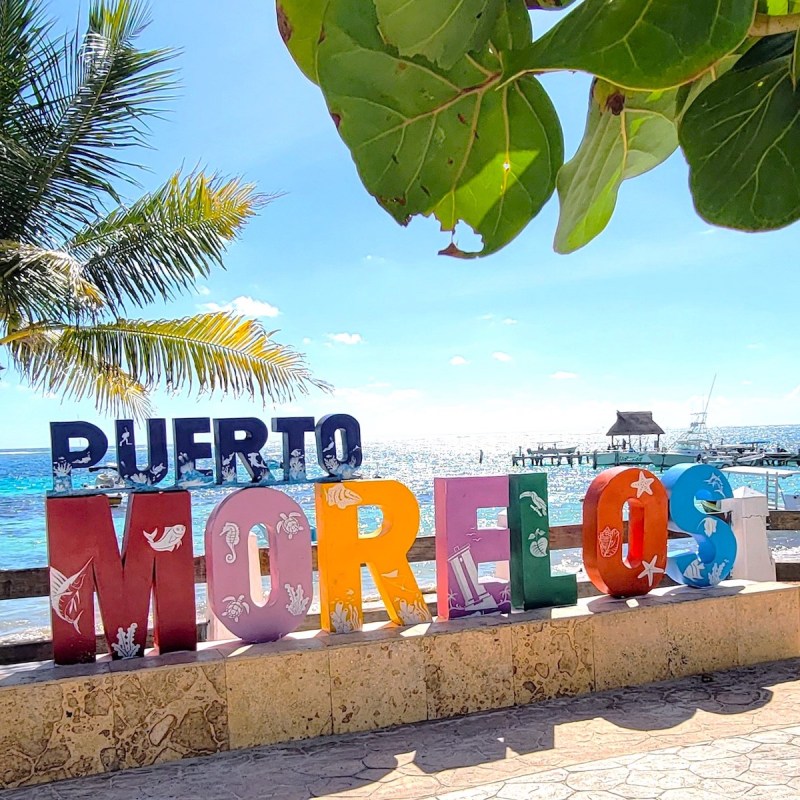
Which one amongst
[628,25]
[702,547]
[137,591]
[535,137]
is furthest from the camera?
[702,547]

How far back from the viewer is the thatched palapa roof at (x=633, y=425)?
1578 inches

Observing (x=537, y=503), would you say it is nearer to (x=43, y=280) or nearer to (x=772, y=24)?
(x=43, y=280)

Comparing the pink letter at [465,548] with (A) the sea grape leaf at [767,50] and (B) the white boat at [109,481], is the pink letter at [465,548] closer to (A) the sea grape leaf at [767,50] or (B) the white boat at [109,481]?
(B) the white boat at [109,481]

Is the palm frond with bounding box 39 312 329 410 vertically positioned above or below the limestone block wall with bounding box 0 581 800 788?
above

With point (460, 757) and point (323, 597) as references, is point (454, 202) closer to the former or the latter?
point (460, 757)

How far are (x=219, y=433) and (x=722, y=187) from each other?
481 cm

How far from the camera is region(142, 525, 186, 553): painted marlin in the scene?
15.3ft

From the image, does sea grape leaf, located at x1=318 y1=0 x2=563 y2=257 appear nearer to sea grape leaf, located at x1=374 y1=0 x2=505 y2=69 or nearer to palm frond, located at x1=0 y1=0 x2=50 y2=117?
sea grape leaf, located at x1=374 y1=0 x2=505 y2=69

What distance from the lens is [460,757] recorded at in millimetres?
4250

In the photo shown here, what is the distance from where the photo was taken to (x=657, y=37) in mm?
260

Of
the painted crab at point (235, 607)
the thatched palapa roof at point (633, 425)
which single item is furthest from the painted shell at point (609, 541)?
the thatched palapa roof at point (633, 425)

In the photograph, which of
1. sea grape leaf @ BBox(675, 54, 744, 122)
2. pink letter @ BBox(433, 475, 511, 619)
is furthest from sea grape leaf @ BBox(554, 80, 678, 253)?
pink letter @ BBox(433, 475, 511, 619)

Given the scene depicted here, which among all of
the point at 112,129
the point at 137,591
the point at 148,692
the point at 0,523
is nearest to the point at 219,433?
the point at 137,591

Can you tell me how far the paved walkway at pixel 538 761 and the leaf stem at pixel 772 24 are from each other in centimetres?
390
